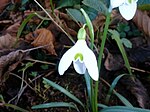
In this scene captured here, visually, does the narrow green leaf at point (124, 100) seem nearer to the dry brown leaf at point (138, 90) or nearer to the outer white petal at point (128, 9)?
the dry brown leaf at point (138, 90)

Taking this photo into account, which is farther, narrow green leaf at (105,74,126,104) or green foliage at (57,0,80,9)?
green foliage at (57,0,80,9)

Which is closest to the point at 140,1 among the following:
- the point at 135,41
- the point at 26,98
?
the point at 135,41

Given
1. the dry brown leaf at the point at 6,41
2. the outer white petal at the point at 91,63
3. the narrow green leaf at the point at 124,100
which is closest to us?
the outer white petal at the point at 91,63

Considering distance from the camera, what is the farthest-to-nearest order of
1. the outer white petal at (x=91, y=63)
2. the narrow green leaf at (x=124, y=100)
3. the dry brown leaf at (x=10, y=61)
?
the dry brown leaf at (x=10, y=61), the narrow green leaf at (x=124, y=100), the outer white petal at (x=91, y=63)

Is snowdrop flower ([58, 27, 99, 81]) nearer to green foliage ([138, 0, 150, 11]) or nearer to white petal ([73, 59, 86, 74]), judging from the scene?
white petal ([73, 59, 86, 74])

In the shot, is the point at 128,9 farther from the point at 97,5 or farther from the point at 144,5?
the point at 144,5

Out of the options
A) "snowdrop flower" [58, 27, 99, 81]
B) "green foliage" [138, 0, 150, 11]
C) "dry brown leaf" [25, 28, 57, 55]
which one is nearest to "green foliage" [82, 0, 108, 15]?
"green foliage" [138, 0, 150, 11]

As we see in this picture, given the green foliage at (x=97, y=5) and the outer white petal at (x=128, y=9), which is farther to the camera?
the green foliage at (x=97, y=5)

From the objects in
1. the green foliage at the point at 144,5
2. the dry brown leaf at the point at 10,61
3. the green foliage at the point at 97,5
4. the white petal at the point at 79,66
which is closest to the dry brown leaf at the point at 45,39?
the dry brown leaf at the point at 10,61
